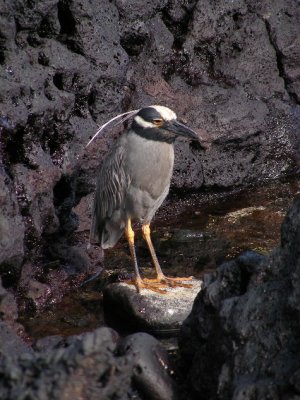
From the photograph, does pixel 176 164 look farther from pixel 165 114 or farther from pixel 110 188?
pixel 165 114

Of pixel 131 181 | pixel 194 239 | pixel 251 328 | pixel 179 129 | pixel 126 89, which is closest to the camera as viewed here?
pixel 251 328

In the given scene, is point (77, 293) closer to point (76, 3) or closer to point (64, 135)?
point (64, 135)

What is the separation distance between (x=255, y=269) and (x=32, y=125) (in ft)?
8.93

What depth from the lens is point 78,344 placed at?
3.41m

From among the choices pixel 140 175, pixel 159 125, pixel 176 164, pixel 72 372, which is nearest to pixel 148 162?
pixel 140 175

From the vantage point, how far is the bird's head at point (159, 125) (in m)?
6.04

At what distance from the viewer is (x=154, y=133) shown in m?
6.16

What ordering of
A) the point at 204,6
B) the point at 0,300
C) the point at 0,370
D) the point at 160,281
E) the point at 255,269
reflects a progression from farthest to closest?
1. the point at 204,6
2. the point at 160,281
3. the point at 0,300
4. the point at 255,269
5. the point at 0,370

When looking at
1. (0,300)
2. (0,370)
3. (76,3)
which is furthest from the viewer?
(76,3)

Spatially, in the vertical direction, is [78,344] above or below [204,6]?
below

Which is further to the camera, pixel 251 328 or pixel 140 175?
pixel 140 175

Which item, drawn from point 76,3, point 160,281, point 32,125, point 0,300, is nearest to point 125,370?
point 0,300

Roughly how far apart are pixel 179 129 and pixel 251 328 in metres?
2.64

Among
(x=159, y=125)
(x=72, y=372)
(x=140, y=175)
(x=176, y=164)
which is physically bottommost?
(x=176, y=164)
